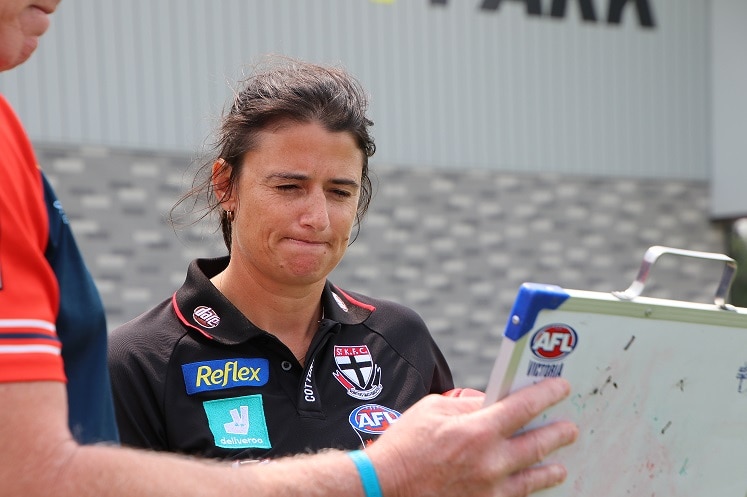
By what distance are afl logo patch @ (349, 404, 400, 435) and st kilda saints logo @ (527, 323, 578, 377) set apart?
2.65ft

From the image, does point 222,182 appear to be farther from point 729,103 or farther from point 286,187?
point 729,103

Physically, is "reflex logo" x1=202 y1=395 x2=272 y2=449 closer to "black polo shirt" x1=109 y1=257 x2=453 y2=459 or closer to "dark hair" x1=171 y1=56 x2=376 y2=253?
"black polo shirt" x1=109 y1=257 x2=453 y2=459

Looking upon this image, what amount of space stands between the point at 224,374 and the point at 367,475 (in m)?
0.91

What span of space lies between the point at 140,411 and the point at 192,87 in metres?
5.67

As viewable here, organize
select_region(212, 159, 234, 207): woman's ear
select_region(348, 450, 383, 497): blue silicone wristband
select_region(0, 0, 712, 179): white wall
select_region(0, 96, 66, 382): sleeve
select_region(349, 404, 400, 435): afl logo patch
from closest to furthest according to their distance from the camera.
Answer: select_region(0, 96, 66, 382): sleeve, select_region(348, 450, 383, 497): blue silicone wristband, select_region(349, 404, 400, 435): afl logo patch, select_region(212, 159, 234, 207): woman's ear, select_region(0, 0, 712, 179): white wall

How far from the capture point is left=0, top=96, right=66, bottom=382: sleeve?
1212mm

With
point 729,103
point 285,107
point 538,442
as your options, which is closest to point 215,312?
point 285,107

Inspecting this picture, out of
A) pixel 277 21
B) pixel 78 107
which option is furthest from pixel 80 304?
pixel 277 21

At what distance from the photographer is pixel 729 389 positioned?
1.84 m

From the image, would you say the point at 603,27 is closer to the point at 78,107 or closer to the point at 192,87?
the point at 192,87

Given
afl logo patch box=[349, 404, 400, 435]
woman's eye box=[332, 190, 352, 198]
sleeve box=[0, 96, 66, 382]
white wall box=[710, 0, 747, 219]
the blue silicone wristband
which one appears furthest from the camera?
white wall box=[710, 0, 747, 219]

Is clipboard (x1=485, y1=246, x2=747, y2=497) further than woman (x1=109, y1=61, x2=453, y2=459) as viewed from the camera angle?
No

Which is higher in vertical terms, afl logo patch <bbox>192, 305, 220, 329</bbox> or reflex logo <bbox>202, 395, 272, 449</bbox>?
afl logo patch <bbox>192, 305, 220, 329</bbox>

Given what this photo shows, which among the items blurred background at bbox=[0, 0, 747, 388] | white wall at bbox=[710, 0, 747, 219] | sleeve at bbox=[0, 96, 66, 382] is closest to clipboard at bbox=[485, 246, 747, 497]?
sleeve at bbox=[0, 96, 66, 382]
